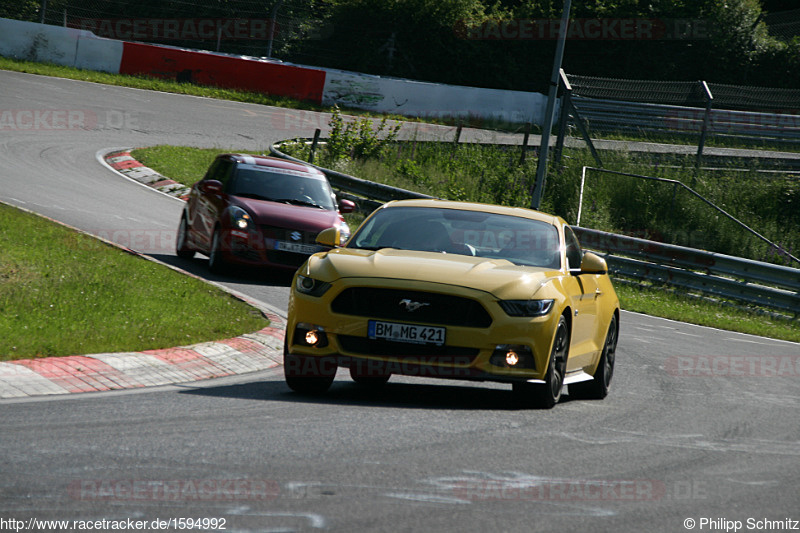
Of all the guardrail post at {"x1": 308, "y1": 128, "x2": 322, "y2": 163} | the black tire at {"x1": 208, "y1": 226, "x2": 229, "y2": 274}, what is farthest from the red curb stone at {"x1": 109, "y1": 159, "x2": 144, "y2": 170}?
the black tire at {"x1": 208, "y1": 226, "x2": 229, "y2": 274}

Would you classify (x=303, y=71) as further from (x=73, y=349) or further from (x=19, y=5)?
(x=73, y=349)

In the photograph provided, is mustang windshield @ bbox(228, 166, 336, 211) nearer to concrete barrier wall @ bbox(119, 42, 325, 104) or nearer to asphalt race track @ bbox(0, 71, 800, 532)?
asphalt race track @ bbox(0, 71, 800, 532)

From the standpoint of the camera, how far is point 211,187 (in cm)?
1574

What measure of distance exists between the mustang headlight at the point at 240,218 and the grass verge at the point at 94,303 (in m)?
1.44

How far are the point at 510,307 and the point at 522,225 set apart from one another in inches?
61.9

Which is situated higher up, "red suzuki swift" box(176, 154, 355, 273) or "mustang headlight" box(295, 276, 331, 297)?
"mustang headlight" box(295, 276, 331, 297)

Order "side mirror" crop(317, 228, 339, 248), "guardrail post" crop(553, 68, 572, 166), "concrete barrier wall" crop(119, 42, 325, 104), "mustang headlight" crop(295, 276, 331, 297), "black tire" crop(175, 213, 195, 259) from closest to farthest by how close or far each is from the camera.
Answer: "mustang headlight" crop(295, 276, 331, 297) < "side mirror" crop(317, 228, 339, 248) < "black tire" crop(175, 213, 195, 259) < "guardrail post" crop(553, 68, 572, 166) < "concrete barrier wall" crop(119, 42, 325, 104)

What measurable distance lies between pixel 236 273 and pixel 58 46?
2632cm

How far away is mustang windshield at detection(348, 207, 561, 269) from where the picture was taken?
8883mm

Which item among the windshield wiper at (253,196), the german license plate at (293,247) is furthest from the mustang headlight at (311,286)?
the windshield wiper at (253,196)

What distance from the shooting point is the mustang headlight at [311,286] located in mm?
8078

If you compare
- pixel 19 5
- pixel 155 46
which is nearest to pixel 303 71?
pixel 155 46

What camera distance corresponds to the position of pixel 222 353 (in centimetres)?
988

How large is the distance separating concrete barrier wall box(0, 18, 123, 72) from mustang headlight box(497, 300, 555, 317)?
33.9 m
